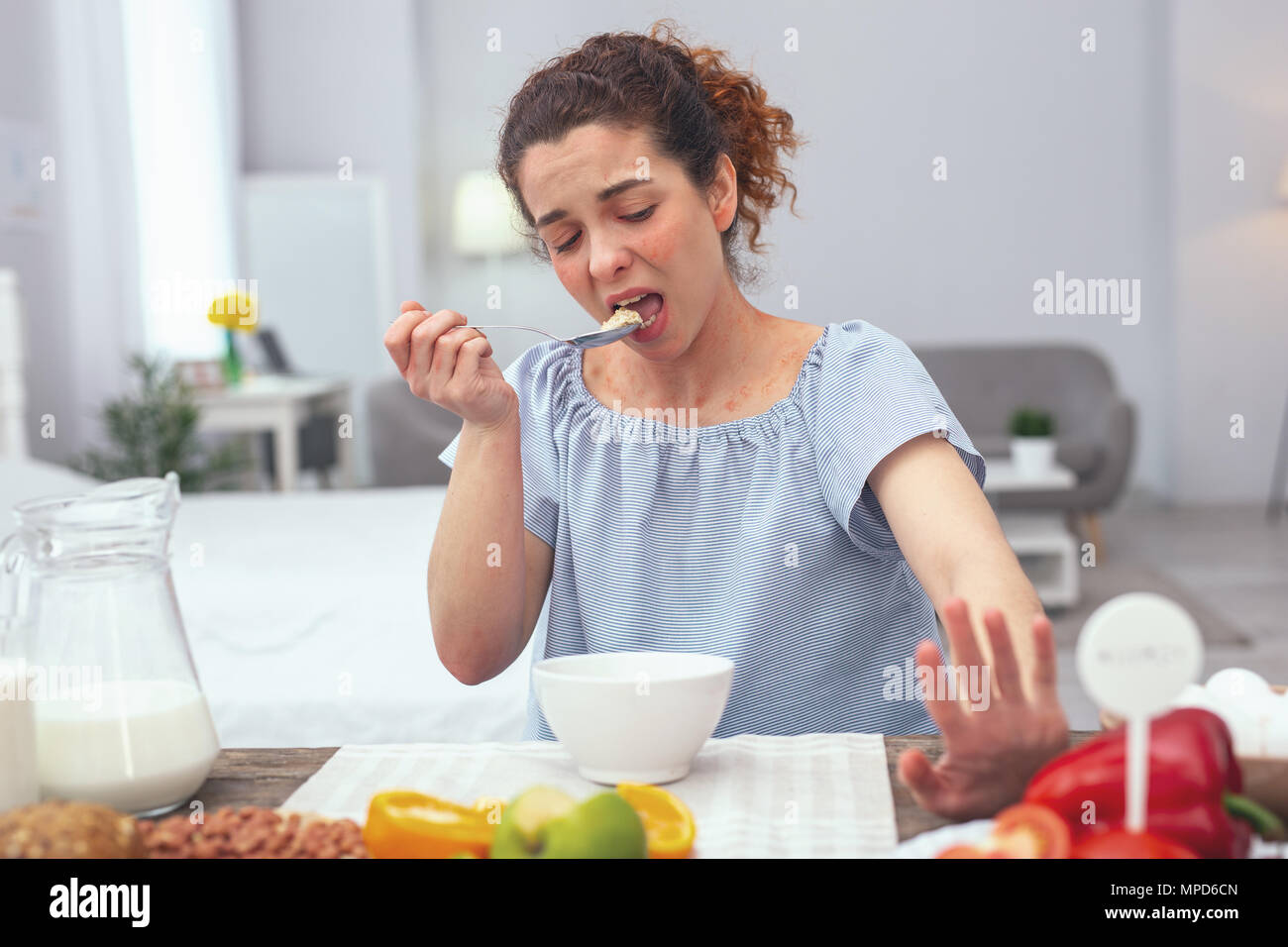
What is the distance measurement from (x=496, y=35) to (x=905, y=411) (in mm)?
5465

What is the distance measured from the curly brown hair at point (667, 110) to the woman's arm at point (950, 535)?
12.5 inches

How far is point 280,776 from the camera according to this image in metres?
0.75

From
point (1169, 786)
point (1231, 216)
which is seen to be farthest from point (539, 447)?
point (1231, 216)

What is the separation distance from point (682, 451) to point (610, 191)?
0.25 meters

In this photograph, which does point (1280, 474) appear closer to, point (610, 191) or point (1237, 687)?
point (610, 191)

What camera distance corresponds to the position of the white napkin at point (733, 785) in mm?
613

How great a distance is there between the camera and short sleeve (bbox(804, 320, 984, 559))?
0.98 m

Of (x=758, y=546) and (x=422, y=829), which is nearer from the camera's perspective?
(x=422, y=829)

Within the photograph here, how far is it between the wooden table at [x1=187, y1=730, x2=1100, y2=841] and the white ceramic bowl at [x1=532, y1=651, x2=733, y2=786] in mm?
112

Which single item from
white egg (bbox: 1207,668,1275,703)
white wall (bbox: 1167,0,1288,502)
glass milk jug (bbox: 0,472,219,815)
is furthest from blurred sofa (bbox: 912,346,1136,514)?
glass milk jug (bbox: 0,472,219,815)

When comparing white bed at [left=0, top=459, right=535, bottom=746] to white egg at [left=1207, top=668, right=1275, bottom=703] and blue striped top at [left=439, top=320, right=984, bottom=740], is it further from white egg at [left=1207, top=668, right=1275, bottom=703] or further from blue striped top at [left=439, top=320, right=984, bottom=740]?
white egg at [left=1207, top=668, right=1275, bottom=703]

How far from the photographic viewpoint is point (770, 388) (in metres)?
1.15

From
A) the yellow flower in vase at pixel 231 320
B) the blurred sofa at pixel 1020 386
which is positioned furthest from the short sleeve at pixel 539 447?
the blurred sofa at pixel 1020 386

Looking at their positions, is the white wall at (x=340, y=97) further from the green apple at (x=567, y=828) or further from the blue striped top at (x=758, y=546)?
the green apple at (x=567, y=828)
